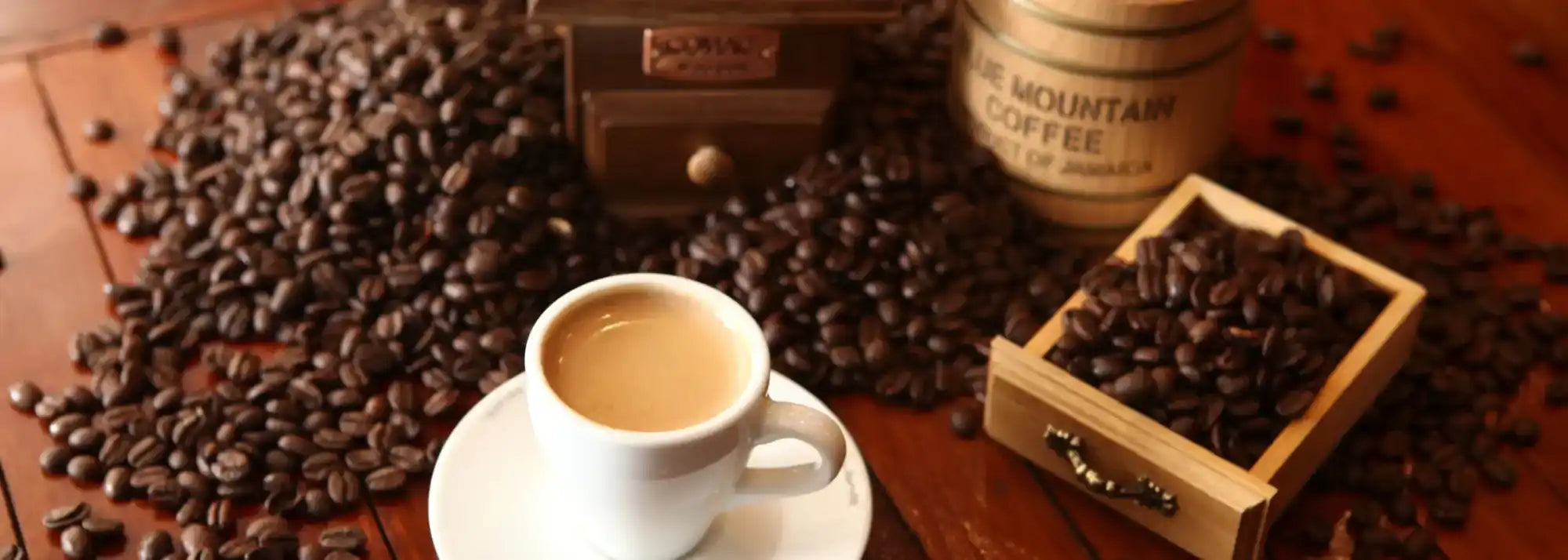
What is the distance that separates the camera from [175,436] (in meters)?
1.21

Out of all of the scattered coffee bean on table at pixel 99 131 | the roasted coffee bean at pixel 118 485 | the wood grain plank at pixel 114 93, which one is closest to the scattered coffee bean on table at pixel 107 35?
the wood grain plank at pixel 114 93

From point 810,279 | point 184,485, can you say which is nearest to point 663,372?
point 810,279

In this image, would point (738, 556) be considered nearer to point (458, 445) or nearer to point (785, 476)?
point (785, 476)

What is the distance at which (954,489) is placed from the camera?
4.06 ft

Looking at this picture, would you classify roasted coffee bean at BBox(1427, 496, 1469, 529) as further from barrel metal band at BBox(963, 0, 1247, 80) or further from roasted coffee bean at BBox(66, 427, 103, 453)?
roasted coffee bean at BBox(66, 427, 103, 453)

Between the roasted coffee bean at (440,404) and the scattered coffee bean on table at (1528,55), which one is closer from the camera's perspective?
the roasted coffee bean at (440,404)

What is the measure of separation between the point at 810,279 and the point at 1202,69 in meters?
0.39

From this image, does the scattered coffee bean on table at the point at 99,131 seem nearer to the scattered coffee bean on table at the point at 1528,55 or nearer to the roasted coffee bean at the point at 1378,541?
the roasted coffee bean at the point at 1378,541

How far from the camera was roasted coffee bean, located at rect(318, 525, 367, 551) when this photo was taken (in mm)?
1152

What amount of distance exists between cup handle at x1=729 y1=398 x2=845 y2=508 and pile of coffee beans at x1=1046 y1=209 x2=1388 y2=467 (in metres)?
0.28

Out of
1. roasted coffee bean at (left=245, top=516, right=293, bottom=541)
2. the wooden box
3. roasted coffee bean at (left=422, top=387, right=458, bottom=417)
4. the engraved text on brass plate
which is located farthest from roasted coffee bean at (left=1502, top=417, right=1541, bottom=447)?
roasted coffee bean at (left=245, top=516, right=293, bottom=541)

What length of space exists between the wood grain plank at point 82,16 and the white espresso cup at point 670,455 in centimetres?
90

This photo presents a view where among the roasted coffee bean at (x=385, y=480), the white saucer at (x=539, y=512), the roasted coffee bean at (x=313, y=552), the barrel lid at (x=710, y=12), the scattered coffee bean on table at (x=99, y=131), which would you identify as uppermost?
the barrel lid at (x=710, y=12)

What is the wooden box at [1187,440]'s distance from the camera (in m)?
1.10
